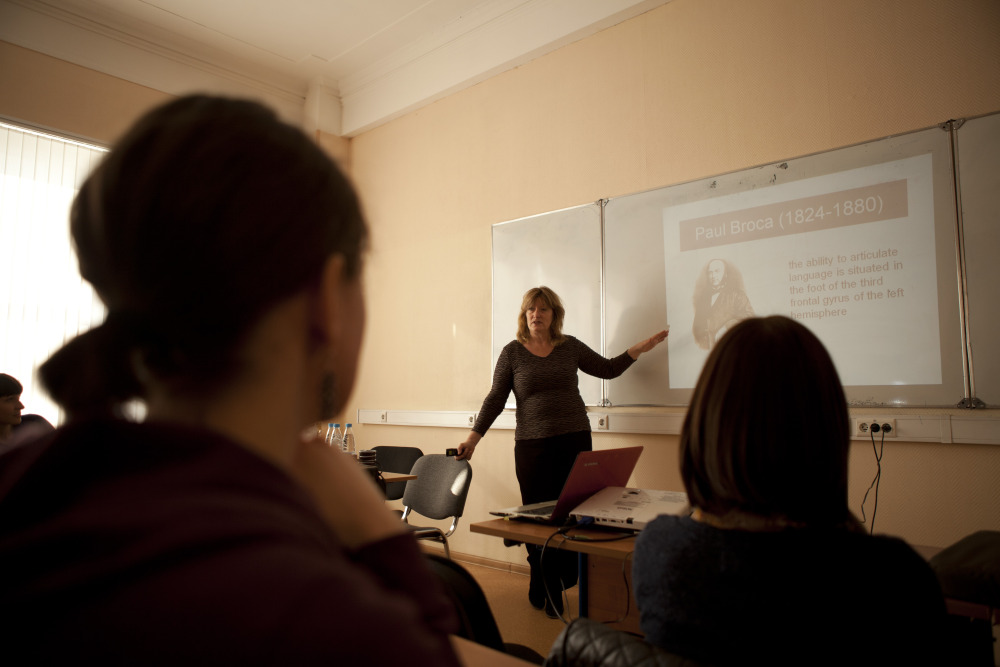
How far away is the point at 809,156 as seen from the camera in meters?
2.99

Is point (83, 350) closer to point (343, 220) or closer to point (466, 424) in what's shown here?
point (343, 220)

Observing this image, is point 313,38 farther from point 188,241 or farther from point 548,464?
point 188,241

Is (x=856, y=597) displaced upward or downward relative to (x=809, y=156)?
downward

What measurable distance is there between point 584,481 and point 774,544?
1017 millimetres

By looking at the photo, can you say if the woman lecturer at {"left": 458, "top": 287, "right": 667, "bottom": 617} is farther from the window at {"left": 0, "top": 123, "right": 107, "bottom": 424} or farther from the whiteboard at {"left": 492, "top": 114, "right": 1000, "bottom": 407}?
the window at {"left": 0, "top": 123, "right": 107, "bottom": 424}

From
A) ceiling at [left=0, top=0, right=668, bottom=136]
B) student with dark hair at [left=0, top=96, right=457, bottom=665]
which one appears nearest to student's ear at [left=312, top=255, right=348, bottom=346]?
student with dark hair at [left=0, top=96, right=457, bottom=665]

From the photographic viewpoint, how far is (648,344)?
337 centimetres

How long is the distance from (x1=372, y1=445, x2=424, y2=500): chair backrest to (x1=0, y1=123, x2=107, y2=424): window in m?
2.03

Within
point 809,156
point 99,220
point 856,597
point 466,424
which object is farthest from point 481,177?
point 99,220

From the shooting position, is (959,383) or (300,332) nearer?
(300,332)

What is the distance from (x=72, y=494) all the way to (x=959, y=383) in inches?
120

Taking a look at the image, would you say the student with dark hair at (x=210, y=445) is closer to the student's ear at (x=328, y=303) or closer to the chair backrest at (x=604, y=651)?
the student's ear at (x=328, y=303)

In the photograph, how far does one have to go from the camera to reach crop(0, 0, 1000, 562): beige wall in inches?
105

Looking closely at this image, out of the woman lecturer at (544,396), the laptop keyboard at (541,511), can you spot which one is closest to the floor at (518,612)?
the woman lecturer at (544,396)
